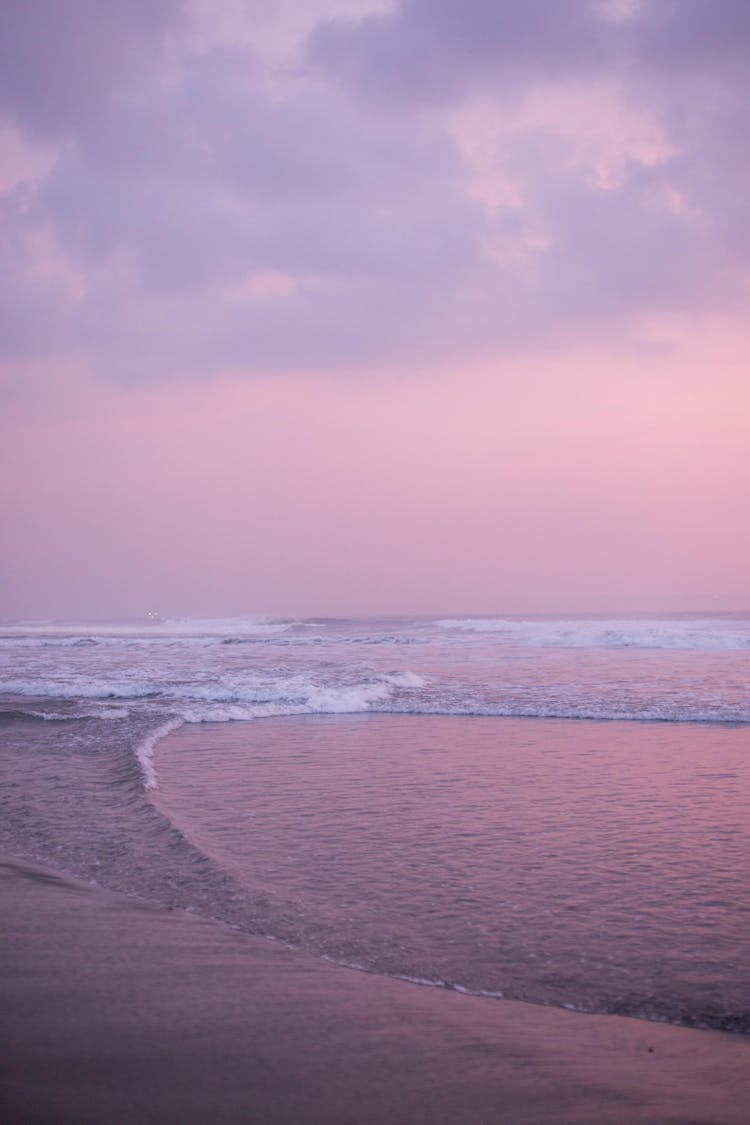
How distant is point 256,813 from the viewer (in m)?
7.75

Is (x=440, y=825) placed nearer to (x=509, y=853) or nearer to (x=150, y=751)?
(x=509, y=853)

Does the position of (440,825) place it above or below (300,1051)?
below

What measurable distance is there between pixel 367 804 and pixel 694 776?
3989 millimetres

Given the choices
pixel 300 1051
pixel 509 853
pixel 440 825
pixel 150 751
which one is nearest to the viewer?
pixel 300 1051

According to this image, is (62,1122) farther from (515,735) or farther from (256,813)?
(515,735)

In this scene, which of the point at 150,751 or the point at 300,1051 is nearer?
the point at 300,1051

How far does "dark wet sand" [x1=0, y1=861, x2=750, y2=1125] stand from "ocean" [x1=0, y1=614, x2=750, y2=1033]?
327 millimetres

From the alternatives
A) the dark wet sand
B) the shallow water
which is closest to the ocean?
the shallow water

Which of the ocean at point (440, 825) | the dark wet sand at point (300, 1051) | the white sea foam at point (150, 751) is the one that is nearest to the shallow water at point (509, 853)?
the ocean at point (440, 825)

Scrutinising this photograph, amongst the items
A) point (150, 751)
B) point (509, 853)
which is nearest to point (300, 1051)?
point (509, 853)

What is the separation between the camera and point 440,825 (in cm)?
721

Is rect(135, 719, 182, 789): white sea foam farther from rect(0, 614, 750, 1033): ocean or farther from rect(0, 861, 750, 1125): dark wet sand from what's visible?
rect(0, 861, 750, 1125): dark wet sand

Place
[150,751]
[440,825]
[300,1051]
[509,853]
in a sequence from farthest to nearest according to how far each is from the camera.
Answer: [150,751], [440,825], [509,853], [300,1051]

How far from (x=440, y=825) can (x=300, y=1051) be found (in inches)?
155
